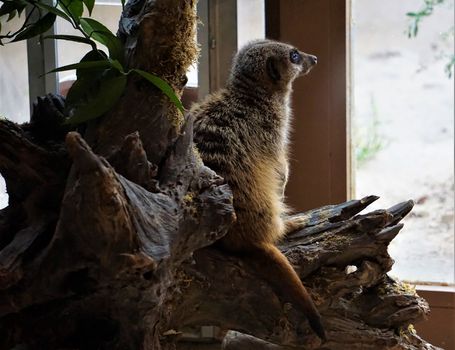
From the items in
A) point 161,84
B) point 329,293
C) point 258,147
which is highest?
point 161,84

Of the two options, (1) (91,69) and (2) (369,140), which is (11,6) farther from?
(2) (369,140)

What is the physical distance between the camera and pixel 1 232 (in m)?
1.12

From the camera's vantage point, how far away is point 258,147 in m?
1.50

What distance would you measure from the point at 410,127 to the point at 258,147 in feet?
3.32

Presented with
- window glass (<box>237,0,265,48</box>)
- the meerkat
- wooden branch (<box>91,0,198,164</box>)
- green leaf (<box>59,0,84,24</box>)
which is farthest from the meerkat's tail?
window glass (<box>237,0,265,48</box>)

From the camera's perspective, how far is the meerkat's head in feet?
5.29

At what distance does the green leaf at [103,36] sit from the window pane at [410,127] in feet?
3.23

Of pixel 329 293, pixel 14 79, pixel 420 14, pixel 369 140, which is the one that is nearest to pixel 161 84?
pixel 329 293

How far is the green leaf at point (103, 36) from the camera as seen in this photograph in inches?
44.5

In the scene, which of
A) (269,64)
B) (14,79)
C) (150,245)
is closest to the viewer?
(150,245)

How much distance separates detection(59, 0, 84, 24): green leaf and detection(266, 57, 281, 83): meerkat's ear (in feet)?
1.91

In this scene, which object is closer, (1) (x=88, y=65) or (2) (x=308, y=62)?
(1) (x=88, y=65)

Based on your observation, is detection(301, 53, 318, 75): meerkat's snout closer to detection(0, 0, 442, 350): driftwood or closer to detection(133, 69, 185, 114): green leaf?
detection(0, 0, 442, 350): driftwood

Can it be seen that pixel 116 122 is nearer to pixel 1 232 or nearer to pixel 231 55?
pixel 1 232
